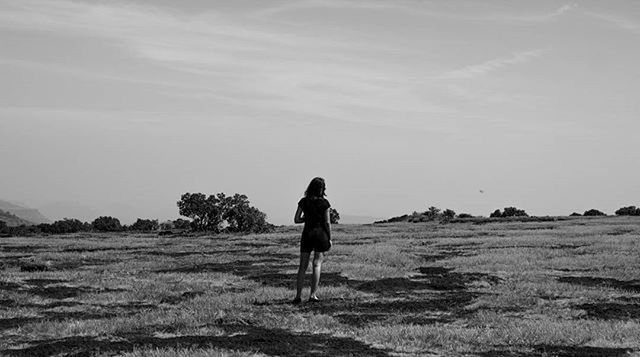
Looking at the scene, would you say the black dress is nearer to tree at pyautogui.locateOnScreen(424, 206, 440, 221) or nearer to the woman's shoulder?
the woman's shoulder

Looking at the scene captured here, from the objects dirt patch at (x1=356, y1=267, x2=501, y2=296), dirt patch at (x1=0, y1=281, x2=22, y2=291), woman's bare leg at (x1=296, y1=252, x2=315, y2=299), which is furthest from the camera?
dirt patch at (x1=356, y1=267, x2=501, y2=296)

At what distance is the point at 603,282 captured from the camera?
23.4 meters

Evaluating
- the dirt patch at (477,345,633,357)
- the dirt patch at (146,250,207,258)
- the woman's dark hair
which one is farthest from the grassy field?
the dirt patch at (146,250,207,258)

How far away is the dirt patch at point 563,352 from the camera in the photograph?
12195mm

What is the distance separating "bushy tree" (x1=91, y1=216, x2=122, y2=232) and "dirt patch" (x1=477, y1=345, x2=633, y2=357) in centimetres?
7984

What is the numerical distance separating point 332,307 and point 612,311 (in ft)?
24.2

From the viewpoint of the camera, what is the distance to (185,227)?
82750 millimetres

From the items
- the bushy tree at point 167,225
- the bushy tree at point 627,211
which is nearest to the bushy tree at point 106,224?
the bushy tree at point 167,225

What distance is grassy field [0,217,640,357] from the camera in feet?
42.2

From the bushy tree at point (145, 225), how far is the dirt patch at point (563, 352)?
78.6 meters

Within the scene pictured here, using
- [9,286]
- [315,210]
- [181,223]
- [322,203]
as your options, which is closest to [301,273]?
[315,210]

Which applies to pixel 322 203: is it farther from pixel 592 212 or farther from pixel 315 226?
pixel 592 212

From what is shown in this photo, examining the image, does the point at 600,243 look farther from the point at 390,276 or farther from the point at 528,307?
the point at 528,307

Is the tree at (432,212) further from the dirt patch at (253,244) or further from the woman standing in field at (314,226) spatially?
the woman standing in field at (314,226)
